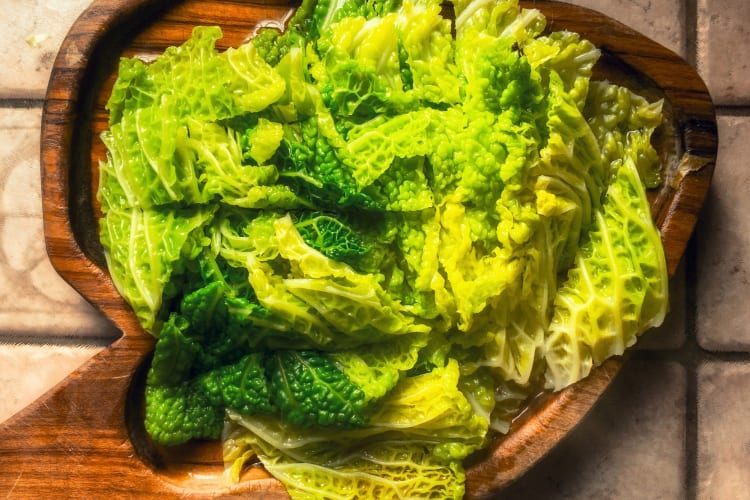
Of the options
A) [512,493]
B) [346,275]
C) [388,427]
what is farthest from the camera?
[512,493]

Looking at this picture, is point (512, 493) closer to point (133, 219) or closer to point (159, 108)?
point (133, 219)

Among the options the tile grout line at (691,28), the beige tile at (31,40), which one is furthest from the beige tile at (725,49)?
the beige tile at (31,40)

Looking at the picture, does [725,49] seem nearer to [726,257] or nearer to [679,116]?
[679,116]

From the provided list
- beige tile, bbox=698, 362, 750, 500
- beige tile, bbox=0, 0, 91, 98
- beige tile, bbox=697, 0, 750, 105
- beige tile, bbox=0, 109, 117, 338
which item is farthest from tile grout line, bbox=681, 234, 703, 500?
beige tile, bbox=0, 0, 91, 98

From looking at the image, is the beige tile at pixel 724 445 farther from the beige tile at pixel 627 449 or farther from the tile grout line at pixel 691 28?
the tile grout line at pixel 691 28

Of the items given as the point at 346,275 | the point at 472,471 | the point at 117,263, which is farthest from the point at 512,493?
the point at 117,263

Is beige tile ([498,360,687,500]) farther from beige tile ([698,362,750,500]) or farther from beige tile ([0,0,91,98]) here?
beige tile ([0,0,91,98])
